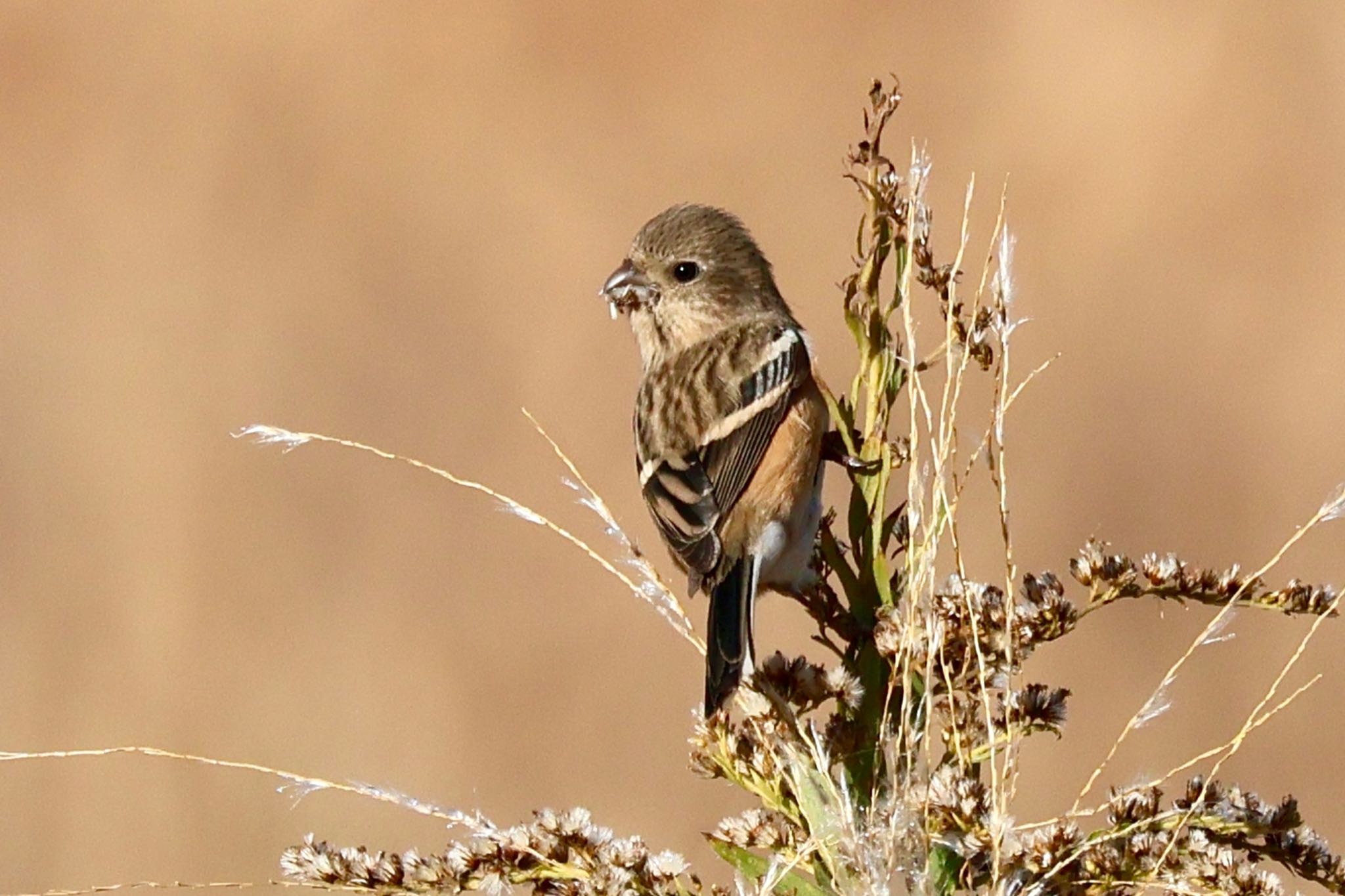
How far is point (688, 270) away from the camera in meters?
4.70

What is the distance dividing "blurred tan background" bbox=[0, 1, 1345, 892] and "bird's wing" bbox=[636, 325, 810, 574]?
3.47 meters

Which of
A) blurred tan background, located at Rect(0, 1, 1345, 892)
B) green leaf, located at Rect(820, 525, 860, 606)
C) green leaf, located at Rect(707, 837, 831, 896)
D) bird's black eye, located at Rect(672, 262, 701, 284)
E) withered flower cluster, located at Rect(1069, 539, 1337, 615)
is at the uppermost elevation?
blurred tan background, located at Rect(0, 1, 1345, 892)

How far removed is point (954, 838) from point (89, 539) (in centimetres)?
727

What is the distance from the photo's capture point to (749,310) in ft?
15.5

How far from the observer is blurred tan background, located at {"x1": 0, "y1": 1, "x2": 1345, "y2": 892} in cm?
790

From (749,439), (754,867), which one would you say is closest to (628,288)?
(749,439)

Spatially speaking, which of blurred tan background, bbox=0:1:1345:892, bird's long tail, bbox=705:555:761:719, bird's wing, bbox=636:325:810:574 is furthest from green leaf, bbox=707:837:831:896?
blurred tan background, bbox=0:1:1345:892

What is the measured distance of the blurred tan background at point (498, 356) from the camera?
7.90 meters

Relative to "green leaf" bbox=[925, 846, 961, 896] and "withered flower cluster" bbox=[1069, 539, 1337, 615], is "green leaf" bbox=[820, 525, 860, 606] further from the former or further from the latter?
"green leaf" bbox=[925, 846, 961, 896]

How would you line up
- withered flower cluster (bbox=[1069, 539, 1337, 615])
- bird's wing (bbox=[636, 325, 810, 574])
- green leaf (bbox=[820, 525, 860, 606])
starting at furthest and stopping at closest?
bird's wing (bbox=[636, 325, 810, 574]) → green leaf (bbox=[820, 525, 860, 606]) → withered flower cluster (bbox=[1069, 539, 1337, 615])

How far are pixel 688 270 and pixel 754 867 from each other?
2.58 metres

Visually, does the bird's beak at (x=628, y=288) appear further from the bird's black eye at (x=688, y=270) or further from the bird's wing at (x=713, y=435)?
the bird's wing at (x=713, y=435)

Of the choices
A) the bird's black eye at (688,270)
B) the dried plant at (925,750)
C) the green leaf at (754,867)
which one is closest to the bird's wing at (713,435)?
the bird's black eye at (688,270)

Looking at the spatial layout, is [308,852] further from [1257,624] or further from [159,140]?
[159,140]
